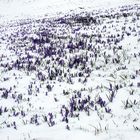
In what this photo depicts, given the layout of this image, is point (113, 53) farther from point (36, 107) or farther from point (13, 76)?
point (36, 107)

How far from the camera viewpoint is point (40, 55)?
13297 mm

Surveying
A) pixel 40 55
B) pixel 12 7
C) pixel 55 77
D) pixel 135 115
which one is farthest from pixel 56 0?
pixel 135 115

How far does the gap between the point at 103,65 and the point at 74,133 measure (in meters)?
4.99

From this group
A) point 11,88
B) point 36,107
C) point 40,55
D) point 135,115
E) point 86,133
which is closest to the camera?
point 86,133

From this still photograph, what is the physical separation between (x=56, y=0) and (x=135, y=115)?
180ft

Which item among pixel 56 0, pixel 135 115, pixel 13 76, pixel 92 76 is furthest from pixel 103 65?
pixel 56 0

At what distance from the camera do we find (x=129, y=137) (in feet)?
17.7

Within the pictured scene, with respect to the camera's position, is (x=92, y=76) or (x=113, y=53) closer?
(x=92, y=76)

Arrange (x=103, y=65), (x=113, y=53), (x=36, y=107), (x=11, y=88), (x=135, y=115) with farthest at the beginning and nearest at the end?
(x=113, y=53)
(x=103, y=65)
(x=11, y=88)
(x=36, y=107)
(x=135, y=115)

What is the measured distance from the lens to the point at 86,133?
229 inches

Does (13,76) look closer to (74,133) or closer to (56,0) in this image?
(74,133)

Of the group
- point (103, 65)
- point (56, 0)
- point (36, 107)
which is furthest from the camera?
point (56, 0)

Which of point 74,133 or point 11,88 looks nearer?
point 74,133

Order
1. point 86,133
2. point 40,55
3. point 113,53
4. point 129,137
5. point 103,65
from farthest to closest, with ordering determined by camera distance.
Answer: point 40,55
point 113,53
point 103,65
point 86,133
point 129,137
